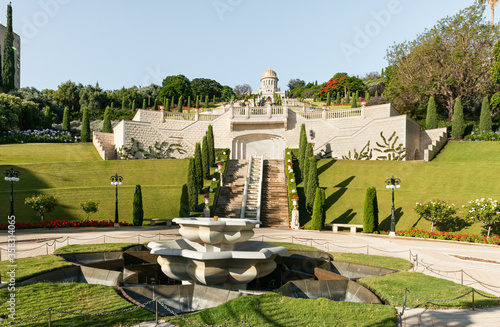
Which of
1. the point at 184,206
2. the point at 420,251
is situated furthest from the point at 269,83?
the point at 420,251

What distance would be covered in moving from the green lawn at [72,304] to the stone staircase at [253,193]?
16829mm

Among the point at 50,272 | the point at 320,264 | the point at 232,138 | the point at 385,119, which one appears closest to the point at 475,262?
the point at 320,264

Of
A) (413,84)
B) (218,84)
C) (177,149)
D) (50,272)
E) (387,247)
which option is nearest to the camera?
(50,272)

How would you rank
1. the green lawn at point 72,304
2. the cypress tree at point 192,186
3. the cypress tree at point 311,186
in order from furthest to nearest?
the cypress tree at point 192,186
the cypress tree at point 311,186
the green lawn at point 72,304

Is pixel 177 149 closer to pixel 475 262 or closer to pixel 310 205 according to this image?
pixel 310 205

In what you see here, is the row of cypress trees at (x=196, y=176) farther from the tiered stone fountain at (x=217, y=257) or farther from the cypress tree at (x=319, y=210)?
the tiered stone fountain at (x=217, y=257)

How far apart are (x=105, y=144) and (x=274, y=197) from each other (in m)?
A: 22.2

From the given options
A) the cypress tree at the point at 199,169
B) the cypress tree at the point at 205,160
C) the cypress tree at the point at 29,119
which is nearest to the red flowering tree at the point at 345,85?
the cypress tree at the point at 205,160

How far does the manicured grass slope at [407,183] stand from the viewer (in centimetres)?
2312

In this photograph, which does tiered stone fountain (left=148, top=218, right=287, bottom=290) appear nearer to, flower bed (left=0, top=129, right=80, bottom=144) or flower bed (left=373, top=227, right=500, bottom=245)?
flower bed (left=373, top=227, right=500, bottom=245)

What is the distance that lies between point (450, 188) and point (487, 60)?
26994 mm

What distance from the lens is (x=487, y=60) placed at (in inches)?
1672

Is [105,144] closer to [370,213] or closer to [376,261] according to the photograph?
[370,213]

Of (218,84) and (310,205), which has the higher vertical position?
(218,84)
